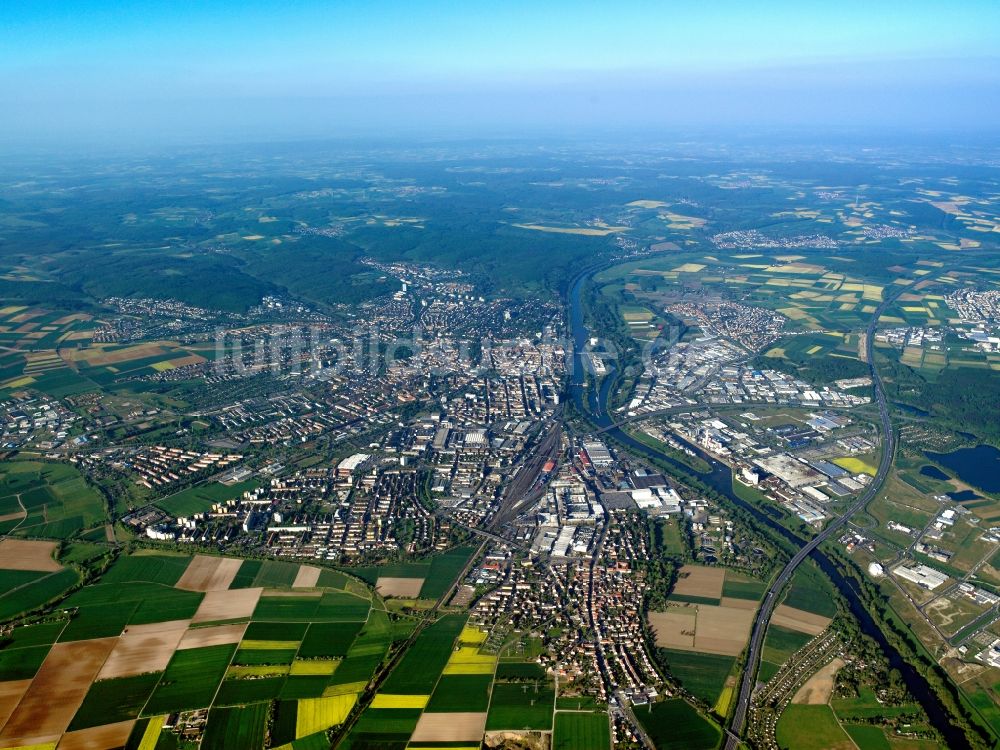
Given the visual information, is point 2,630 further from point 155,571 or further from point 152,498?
point 152,498

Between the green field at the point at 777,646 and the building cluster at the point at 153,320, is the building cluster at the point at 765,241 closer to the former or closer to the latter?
the building cluster at the point at 153,320

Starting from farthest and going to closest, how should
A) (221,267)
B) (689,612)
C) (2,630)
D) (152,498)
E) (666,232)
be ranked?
(666,232) < (221,267) < (152,498) < (689,612) < (2,630)

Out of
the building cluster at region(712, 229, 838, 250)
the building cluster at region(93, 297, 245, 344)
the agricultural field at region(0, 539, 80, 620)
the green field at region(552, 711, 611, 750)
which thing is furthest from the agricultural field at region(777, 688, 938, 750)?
the building cluster at region(712, 229, 838, 250)

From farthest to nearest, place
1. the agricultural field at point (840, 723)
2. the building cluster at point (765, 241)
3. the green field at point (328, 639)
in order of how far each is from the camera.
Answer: the building cluster at point (765, 241), the green field at point (328, 639), the agricultural field at point (840, 723)

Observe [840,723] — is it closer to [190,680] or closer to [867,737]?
[867,737]

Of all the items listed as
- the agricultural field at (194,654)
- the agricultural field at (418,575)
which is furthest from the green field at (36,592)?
the agricultural field at (418,575)

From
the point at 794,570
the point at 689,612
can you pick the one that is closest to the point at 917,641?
the point at 794,570
